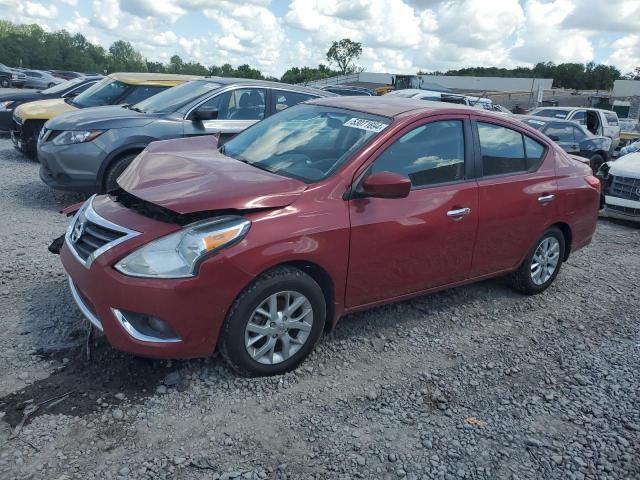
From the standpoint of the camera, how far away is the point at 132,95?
8.55 m

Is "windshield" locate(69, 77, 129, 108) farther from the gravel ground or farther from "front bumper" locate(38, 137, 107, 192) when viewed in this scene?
the gravel ground

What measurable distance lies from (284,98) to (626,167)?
5.53 metres

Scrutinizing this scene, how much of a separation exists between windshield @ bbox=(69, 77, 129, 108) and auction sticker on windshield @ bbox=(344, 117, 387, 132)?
577cm

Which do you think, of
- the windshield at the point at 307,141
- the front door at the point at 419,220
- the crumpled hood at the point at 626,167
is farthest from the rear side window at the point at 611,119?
the windshield at the point at 307,141

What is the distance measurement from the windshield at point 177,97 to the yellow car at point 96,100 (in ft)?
3.55

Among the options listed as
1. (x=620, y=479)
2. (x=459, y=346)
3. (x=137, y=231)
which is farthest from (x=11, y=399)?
(x=620, y=479)

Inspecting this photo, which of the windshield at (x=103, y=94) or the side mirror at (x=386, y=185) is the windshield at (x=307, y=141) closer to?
the side mirror at (x=386, y=185)

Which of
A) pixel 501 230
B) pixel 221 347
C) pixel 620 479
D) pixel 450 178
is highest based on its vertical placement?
pixel 450 178

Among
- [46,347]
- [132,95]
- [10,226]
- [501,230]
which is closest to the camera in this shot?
[46,347]

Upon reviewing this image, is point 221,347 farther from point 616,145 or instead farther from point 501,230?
point 616,145

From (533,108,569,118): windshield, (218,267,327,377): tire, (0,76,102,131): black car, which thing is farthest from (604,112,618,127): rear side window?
(218,267,327,377): tire

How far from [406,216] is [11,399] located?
2.61 m

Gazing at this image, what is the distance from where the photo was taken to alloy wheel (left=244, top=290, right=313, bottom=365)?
328 centimetres

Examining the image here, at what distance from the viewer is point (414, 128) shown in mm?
3955
